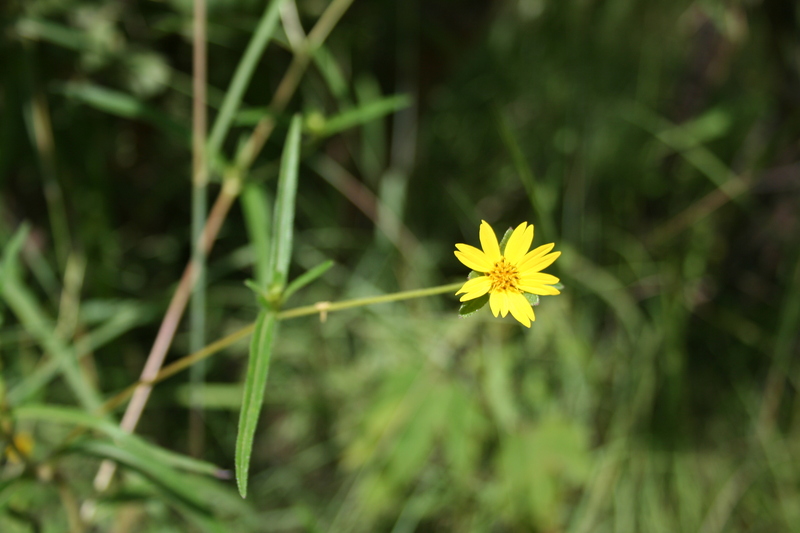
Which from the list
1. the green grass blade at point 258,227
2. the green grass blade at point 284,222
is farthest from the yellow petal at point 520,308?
the green grass blade at point 258,227

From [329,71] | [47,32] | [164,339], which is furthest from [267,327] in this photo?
[47,32]

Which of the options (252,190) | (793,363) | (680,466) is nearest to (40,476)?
(252,190)

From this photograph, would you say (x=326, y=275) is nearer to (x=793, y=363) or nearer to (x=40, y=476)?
(x=40, y=476)

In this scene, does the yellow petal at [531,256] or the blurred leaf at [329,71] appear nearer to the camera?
the yellow petal at [531,256]

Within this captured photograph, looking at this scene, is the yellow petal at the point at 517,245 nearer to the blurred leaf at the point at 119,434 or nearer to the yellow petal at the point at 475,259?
the yellow petal at the point at 475,259

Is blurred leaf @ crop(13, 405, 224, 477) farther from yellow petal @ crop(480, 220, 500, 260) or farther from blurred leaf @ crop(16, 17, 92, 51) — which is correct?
blurred leaf @ crop(16, 17, 92, 51)

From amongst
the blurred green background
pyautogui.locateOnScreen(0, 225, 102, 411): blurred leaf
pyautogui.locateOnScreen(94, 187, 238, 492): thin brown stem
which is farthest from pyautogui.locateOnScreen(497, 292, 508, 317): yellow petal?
pyautogui.locateOnScreen(0, 225, 102, 411): blurred leaf
